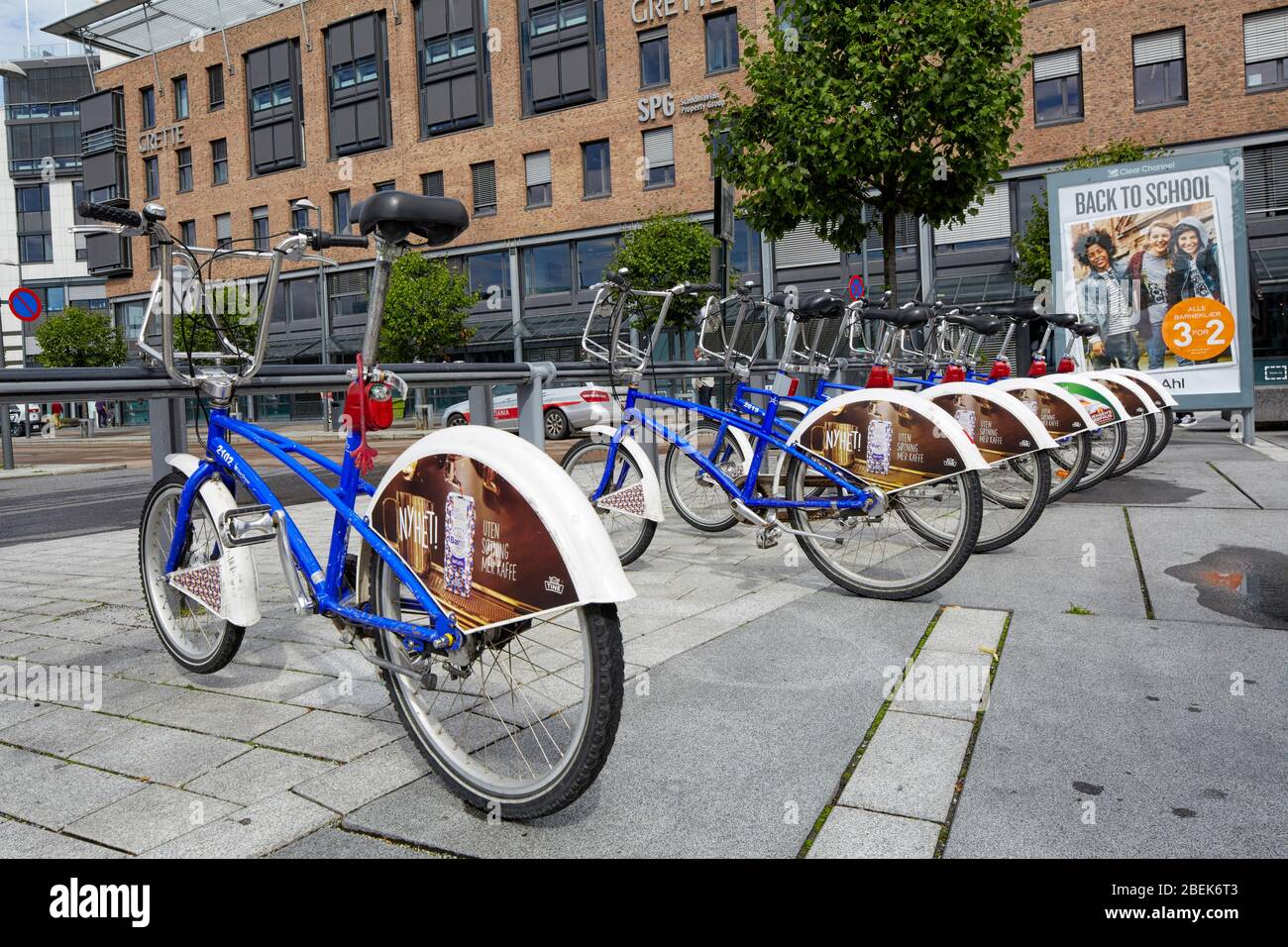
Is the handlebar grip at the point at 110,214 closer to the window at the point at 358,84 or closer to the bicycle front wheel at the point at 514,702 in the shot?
the bicycle front wheel at the point at 514,702

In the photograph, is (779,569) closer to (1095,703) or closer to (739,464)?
(739,464)

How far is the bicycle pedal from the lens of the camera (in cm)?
310

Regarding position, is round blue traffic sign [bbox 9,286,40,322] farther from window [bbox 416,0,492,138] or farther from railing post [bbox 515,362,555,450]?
window [bbox 416,0,492,138]

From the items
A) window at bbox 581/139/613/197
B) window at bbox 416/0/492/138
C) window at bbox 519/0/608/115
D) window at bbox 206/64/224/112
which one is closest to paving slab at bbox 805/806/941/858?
window at bbox 581/139/613/197

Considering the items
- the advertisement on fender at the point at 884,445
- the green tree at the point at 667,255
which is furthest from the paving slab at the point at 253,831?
the green tree at the point at 667,255

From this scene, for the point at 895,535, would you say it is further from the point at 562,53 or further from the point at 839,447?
the point at 562,53

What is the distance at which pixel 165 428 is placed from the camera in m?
4.16

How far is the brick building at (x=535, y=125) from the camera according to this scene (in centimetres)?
2384

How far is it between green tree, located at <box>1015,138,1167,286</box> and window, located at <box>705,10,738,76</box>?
9.97 metres

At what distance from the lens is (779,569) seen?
5.30 metres

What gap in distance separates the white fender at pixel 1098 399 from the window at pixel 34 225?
82.9 m
